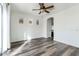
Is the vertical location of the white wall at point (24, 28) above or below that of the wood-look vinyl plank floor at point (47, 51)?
above

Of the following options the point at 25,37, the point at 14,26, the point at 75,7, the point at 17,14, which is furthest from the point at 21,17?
the point at 75,7

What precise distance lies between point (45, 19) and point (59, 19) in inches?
91.3

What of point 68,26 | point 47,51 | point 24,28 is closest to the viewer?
point 47,51

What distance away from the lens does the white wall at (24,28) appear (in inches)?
212

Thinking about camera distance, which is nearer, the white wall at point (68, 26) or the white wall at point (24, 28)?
the white wall at point (68, 26)

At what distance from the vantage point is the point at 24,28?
6.23 m

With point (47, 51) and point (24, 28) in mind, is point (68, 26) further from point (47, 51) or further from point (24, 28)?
point (24, 28)

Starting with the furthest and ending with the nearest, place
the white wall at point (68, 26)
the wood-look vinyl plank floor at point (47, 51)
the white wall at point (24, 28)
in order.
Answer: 1. the white wall at point (24, 28)
2. the white wall at point (68, 26)
3. the wood-look vinyl plank floor at point (47, 51)

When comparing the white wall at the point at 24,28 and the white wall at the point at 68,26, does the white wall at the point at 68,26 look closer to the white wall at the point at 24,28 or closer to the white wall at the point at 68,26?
the white wall at the point at 68,26

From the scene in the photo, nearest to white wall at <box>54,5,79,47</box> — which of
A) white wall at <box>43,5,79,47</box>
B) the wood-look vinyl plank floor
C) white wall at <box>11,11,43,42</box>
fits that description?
white wall at <box>43,5,79,47</box>

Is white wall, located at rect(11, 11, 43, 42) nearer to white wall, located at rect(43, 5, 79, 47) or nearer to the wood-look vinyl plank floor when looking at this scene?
the wood-look vinyl plank floor

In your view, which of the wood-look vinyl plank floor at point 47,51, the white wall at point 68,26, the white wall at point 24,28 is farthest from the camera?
the white wall at point 24,28

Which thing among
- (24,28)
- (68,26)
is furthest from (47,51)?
(24,28)

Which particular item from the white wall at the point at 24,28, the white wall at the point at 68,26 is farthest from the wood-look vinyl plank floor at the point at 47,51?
the white wall at the point at 24,28
